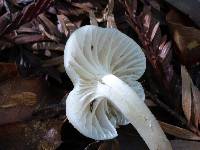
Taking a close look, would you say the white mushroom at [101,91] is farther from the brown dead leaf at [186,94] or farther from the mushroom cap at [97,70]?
the brown dead leaf at [186,94]

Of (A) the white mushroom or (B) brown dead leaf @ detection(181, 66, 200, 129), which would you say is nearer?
(A) the white mushroom

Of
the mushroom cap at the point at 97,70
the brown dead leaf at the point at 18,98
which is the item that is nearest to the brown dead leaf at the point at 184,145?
the mushroom cap at the point at 97,70

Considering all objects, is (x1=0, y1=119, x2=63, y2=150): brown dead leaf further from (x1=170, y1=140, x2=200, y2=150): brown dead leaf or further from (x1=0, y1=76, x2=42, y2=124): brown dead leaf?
(x1=170, y1=140, x2=200, y2=150): brown dead leaf

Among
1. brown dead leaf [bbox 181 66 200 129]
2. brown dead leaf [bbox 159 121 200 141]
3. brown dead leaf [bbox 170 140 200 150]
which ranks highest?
brown dead leaf [bbox 181 66 200 129]

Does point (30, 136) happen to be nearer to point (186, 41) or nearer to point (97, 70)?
point (97, 70)

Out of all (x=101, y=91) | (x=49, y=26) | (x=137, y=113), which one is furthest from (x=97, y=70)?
(x=49, y=26)

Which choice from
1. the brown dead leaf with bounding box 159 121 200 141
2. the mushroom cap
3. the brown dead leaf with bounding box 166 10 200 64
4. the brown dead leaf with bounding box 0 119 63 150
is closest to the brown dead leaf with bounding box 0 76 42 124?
the brown dead leaf with bounding box 0 119 63 150

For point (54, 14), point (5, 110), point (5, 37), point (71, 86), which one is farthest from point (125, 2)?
point (5, 110)
